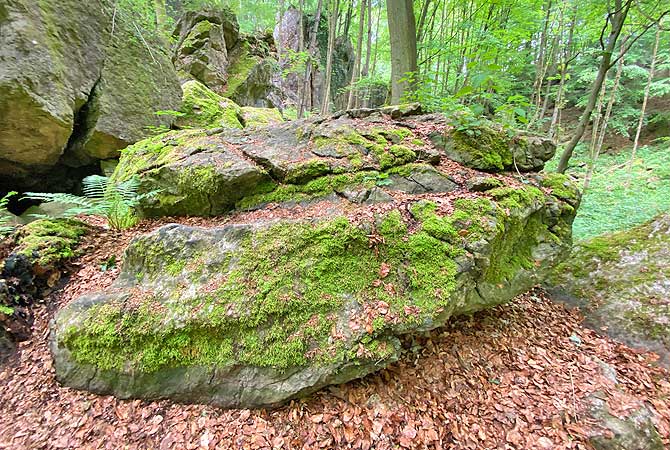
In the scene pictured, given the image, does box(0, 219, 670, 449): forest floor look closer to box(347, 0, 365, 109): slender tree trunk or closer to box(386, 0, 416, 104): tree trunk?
box(386, 0, 416, 104): tree trunk

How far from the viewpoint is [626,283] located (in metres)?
4.12

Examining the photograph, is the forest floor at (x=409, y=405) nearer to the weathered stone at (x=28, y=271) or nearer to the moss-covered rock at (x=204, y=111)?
the weathered stone at (x=28, y=271)

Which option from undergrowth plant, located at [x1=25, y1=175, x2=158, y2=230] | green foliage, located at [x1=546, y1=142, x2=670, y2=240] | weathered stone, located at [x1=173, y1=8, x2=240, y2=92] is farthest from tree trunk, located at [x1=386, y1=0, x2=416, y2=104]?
weathered stone, located at [x1=173, y1=8, x2=240, y2=92]

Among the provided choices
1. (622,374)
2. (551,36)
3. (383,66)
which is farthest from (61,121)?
(383,66)

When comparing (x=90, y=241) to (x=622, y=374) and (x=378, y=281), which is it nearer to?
(x=378, y=281)

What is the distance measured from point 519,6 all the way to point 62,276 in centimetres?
1235

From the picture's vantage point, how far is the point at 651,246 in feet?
14.5

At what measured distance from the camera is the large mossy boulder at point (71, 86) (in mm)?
4270

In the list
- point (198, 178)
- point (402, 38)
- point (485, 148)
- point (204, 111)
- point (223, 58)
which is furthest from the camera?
point (223, 58)

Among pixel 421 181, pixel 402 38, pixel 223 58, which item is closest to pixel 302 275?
pixel 421 181

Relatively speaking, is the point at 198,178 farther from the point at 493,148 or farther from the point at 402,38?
the point at 402,38

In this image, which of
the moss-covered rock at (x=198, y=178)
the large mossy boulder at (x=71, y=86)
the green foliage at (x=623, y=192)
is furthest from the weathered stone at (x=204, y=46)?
the green foliage at (x=623, y=192)

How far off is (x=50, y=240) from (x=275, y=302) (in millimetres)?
3048

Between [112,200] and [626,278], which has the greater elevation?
[112,200]
